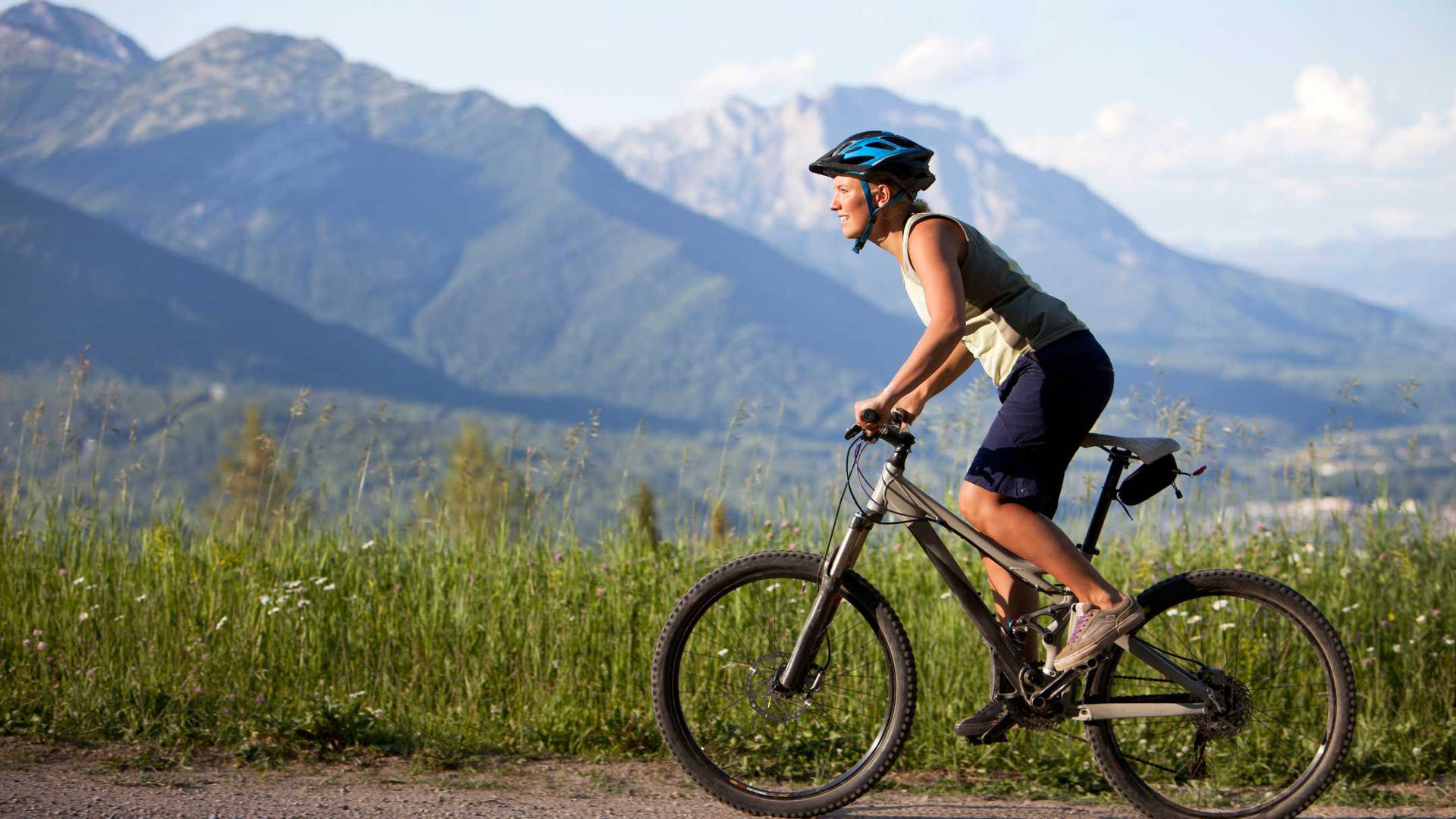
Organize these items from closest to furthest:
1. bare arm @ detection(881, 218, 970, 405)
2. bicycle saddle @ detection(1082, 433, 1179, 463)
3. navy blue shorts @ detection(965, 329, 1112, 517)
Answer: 1. bare arm @ detection(881, 218, 970, 405)
2. navy blue shorts @ detection(965, 329, 1112, 517)
3. bicycle saddle @ detection(1082, 433, 1179, 463)

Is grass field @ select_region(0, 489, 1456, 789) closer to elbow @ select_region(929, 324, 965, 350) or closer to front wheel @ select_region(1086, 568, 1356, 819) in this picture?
front wheel @ select_region(1086, 568, 1356, 819)

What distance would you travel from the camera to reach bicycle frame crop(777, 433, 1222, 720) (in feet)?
12.4

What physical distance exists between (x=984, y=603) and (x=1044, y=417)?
2.06 feet

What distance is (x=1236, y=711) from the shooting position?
12.9 ft

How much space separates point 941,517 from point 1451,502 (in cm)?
420

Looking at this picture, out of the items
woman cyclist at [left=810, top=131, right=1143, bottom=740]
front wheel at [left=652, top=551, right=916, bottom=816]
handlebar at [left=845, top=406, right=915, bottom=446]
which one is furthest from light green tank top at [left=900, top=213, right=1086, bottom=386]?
front wheel at [left=652, top=551, right=916, bottom=816]

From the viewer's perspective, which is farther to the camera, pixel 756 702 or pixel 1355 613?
pixel 1355 613

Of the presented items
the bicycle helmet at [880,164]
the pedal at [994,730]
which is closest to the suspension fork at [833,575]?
the pedal at [994,730]

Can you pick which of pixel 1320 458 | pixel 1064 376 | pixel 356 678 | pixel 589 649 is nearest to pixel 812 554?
pixel 1064 376

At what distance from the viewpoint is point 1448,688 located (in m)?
4.96

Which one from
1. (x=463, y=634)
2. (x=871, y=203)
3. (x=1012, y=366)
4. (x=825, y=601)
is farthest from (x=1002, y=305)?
(x=463, y=634)

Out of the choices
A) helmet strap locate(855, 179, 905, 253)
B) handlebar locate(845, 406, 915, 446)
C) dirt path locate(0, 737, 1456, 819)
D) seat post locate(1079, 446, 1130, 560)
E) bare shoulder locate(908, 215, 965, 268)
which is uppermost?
helmet strap locate(855, 179, 905, 253)

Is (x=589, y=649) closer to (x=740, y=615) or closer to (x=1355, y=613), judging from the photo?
(x=740, y=615)

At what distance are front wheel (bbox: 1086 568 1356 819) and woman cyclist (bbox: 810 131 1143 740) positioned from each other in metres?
0.32
